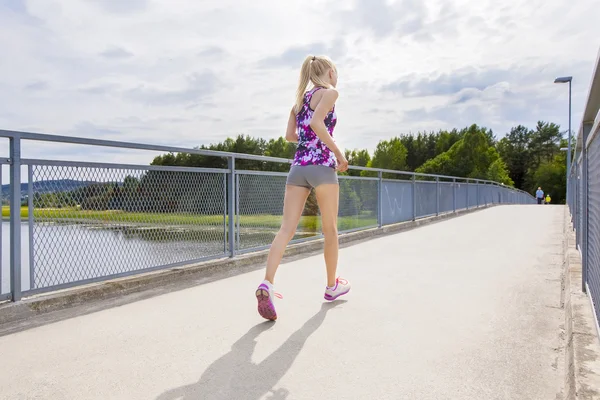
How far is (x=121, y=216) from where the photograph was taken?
425 cm

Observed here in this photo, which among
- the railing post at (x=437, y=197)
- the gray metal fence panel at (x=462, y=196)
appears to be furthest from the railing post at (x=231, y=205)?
the gray metal fence panel at (x=462, y=196)

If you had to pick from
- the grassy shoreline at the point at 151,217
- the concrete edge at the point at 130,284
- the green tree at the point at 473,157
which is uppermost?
the green tree at the point at 473,157

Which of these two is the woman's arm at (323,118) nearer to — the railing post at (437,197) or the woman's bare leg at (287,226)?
the woman's bare leg at (287,226)

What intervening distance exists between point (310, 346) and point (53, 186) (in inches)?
89.1

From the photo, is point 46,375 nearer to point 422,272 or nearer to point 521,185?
point 422,272

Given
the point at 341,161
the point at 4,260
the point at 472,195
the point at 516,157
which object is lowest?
the point at 4,260

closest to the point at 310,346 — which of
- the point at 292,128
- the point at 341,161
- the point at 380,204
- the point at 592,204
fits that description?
the point at 341,161

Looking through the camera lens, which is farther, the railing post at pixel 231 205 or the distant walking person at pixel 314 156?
the railing post at pixel 231 205

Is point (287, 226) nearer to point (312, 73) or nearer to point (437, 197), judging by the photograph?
point (312, 73)

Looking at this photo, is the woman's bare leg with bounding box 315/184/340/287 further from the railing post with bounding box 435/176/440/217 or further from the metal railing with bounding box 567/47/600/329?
the railing post with bounding box 435/176/440/217

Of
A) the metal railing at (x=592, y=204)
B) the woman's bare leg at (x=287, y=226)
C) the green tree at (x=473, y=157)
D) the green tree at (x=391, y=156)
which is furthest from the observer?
the green tree at (x=391, y=156)

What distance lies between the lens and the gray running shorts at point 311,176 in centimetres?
343

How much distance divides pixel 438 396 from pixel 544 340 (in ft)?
3.76

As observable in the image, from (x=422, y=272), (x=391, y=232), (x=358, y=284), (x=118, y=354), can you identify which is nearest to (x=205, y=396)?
(x=118, y=354)
